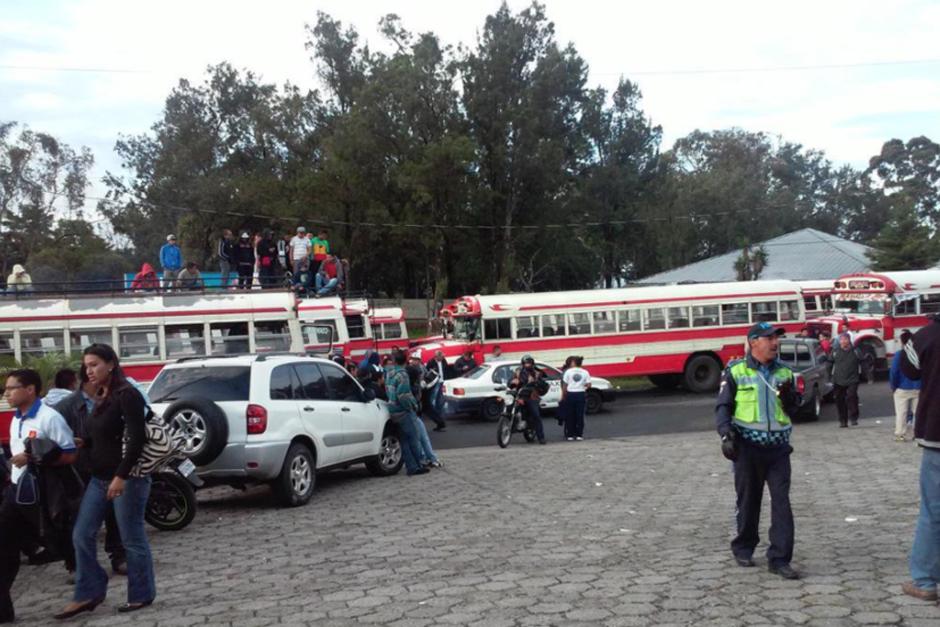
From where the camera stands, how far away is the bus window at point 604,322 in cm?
2791

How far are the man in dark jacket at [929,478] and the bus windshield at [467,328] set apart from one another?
21290 millimetres

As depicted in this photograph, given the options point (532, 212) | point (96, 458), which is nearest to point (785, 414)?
point (96, 458)

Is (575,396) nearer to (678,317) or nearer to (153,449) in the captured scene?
(678,317)

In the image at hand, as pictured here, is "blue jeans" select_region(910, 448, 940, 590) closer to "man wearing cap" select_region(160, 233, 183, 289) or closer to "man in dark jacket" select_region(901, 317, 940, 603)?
"man in dark jacket" select_region(901, 317, 940, 603)

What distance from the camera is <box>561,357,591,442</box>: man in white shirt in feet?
60.5

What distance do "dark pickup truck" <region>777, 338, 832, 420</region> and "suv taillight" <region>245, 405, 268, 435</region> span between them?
13.7 m

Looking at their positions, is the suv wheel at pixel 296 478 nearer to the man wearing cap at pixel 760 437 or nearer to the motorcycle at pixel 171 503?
the motorcycle at pixel 171 503

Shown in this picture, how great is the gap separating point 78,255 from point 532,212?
1143 inches

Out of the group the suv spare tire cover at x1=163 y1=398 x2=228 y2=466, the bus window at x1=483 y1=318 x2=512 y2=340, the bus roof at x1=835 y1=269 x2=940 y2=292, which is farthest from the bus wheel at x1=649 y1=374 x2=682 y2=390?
the suv spare tire cover at x1=163 y1=398 x2=228 y2=466

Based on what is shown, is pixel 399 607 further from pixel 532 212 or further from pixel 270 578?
pixel 532 212

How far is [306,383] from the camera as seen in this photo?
1157 centimetres

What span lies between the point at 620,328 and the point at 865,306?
8226 millimetres

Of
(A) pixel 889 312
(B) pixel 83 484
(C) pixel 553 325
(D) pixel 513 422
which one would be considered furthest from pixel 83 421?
(A) pixel 889 312

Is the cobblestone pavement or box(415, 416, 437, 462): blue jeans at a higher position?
box(415, 416, 437, 462): blue jeans
